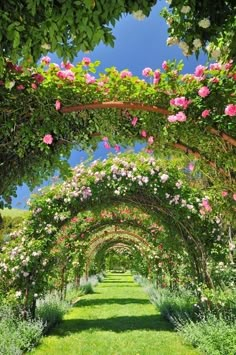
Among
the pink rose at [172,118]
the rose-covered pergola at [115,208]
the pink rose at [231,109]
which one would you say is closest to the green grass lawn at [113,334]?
the rose-covered pergola at [115,208]

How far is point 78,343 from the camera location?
28.1 feet

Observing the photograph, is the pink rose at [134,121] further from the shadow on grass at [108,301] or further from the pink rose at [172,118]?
the shadow on grass at [108,301]

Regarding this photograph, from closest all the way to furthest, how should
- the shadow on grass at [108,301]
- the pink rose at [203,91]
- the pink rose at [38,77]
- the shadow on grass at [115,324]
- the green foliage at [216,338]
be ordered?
the pink rose at [203,91] → the pink rose at [38,77] → the green foliage at [216,338] → the shadow on grass at [115,324] → the shadow on grass at [108,301]

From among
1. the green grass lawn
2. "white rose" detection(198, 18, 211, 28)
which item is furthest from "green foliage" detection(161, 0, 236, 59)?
the green grass lawn

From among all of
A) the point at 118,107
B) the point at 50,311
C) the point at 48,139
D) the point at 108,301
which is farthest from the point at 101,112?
the point at 108,301

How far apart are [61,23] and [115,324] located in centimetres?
960

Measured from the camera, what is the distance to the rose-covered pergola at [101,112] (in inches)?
161

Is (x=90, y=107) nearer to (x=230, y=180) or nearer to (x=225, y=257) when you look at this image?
(x=230, y=180)

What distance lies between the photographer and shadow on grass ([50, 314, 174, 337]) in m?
10.1

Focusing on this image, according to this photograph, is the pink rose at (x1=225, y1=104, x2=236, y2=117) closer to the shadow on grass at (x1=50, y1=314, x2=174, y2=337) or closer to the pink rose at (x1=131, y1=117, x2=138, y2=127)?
the pink rose at (x1=131, y1=117, x2=138, y2=127)

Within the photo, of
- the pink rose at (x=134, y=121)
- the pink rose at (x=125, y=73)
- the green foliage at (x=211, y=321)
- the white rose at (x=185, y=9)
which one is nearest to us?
the white rose at (x=185, y=9)

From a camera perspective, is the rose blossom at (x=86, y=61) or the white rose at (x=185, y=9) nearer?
the white rose at (x=185, y=9)

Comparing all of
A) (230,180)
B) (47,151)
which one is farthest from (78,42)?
(230,180)

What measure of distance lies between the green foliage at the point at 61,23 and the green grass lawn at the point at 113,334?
573cm
